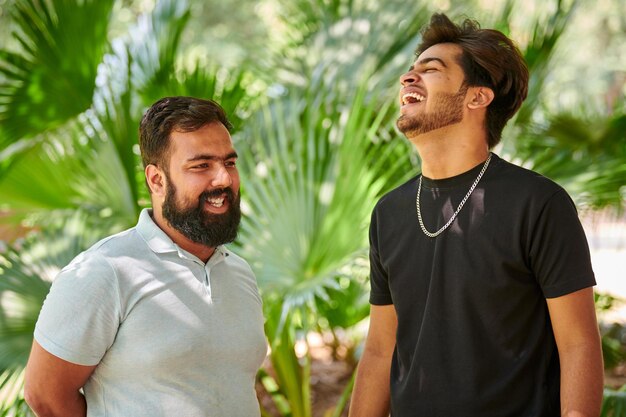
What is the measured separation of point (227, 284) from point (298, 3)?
2.81 meters

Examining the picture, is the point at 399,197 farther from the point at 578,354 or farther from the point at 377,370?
the point at 578,354

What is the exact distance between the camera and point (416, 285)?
2.02 metres

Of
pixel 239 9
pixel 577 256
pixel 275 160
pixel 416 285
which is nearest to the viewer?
pixel 577 256

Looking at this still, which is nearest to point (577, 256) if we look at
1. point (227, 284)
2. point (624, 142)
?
point (227, 284)

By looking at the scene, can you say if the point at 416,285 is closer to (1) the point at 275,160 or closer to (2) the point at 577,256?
(2) the point at 577,256

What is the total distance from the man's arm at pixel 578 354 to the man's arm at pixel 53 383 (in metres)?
1.08

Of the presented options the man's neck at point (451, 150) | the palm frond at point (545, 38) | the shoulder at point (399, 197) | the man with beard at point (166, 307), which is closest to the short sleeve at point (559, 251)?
the man's neck at point (451, 150)

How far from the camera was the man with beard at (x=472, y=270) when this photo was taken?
1794mm

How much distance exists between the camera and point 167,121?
207 cm

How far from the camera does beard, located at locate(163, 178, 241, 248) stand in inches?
80.0

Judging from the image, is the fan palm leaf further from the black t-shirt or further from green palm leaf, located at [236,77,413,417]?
the black t-shirt

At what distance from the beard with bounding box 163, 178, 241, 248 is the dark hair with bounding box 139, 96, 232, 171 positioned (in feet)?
0.29

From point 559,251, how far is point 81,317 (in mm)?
1085


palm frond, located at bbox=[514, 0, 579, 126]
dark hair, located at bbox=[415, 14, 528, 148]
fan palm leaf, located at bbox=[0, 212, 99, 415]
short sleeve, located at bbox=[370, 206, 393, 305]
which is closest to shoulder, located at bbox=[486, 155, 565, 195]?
dark hair, located at bbox=[415, 14, 528, 148]
